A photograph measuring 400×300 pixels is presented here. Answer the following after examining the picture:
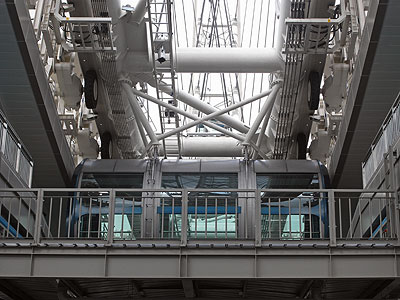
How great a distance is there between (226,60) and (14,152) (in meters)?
9.93

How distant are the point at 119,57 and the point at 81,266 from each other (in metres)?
13.1

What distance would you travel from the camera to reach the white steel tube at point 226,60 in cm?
3017

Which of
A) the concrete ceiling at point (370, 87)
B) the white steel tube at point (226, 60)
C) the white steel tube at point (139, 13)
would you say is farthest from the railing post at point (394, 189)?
the white steel tube at point (226, 60)

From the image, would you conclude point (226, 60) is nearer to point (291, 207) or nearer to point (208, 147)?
point (291, 207)

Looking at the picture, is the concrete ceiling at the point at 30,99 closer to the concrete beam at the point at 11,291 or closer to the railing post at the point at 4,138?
the railing post at the point at 4,138

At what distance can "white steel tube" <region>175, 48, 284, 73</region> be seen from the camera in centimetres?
3017

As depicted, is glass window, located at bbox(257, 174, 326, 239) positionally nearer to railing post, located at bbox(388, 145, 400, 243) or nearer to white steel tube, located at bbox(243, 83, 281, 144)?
white steel tube, located at bbox(243, 83, 281, 144)

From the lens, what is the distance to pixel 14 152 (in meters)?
23.5

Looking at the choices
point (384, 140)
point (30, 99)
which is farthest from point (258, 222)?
point (30, 99)

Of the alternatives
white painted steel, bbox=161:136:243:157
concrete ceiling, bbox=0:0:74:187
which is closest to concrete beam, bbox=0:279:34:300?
concrete ceiling, bbox=0:0:74:187

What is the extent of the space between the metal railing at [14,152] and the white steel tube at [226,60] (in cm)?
752

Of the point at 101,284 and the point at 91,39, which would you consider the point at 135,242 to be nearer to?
the point at 101,284

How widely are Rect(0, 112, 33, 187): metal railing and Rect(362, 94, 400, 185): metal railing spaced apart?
10106mm

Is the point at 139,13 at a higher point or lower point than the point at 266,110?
higher
